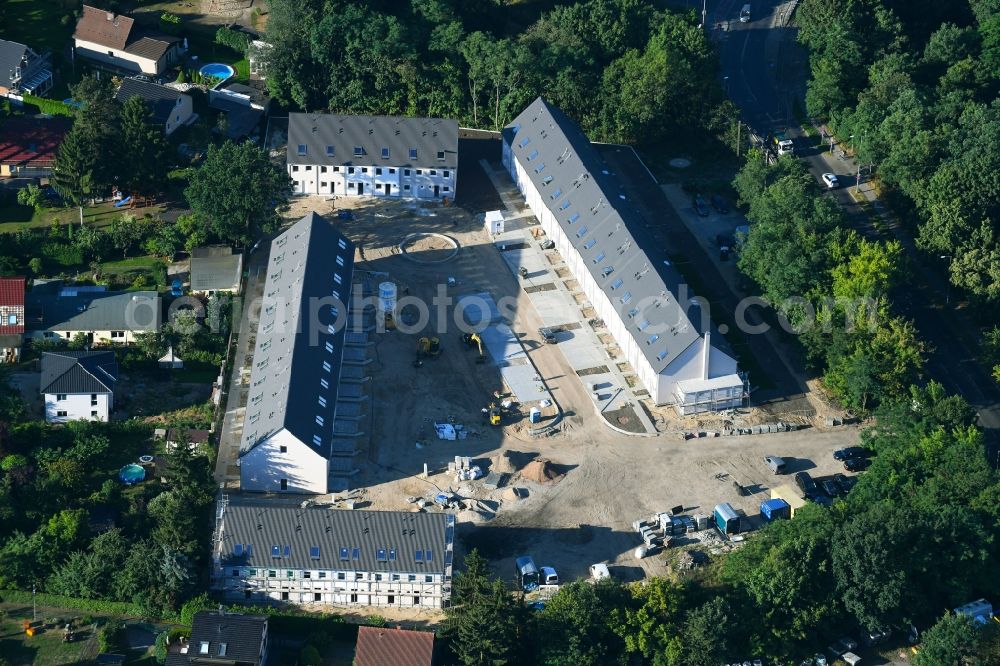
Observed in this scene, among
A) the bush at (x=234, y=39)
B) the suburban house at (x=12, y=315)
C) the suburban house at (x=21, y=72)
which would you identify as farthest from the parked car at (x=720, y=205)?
the suburban house at (x=21, y=72)

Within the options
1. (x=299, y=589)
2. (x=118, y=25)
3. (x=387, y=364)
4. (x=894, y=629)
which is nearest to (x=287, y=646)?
(x=299, y=589)

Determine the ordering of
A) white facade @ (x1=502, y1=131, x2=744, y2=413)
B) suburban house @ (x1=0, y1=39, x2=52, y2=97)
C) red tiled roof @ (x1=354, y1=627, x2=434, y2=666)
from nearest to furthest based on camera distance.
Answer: red tiled roof @ (x1=354, y1=627, x2=434, y2=666) < white facade @ (x1=502, y1=131, x2=744, y2=413) < suburban house @ (x1=0, y1=39, x2=52, y2=97)

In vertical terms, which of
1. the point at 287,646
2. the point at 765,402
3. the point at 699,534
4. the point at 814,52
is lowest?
the point at 287,646

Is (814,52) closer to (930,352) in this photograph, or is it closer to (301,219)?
(930,352)

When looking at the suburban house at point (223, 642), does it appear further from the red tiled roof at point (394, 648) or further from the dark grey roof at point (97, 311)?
the dark grey roof at point (97, 311)

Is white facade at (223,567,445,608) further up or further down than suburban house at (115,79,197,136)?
further down

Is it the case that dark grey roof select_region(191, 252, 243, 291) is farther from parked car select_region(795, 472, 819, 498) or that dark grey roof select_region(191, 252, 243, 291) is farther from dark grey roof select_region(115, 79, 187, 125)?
parked car select_region(795, 472, 819, 498)

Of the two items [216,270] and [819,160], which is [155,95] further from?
[819,160]

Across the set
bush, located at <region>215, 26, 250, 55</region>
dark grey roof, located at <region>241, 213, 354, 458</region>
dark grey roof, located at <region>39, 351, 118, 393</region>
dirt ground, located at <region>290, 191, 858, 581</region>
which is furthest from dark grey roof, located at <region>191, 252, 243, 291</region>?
bush, located at <region>215, 26, 250, 55</region>
